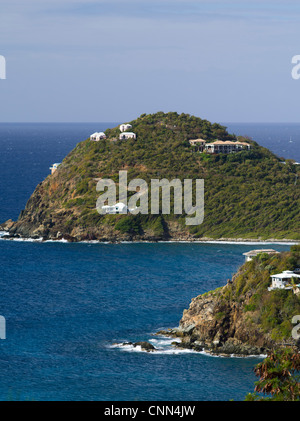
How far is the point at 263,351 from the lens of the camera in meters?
68.8

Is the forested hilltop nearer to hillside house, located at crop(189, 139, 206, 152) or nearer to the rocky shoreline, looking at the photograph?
the rocky shoreline

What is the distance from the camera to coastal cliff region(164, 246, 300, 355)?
228ft

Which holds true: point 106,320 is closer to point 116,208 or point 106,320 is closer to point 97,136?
point 116,208

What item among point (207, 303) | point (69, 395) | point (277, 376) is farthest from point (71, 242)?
point (277, 376)

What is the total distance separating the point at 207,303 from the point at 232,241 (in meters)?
57.1

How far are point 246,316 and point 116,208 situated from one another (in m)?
71.3

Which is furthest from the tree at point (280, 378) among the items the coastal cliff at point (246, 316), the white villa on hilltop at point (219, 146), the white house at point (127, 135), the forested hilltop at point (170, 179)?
the white house at point (127, 135)

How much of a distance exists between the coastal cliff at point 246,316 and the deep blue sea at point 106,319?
2264 mm

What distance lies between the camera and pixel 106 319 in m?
80.6

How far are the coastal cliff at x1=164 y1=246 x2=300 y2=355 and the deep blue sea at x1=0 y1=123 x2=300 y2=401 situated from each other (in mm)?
2264

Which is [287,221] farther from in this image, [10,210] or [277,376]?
[277,376]

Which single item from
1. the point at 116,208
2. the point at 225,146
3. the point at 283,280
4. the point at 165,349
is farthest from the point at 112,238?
the point at 165,349

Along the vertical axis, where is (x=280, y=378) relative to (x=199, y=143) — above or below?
below

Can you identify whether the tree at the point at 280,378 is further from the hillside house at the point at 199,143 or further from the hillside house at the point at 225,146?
the hillside house at the point at 199,143
